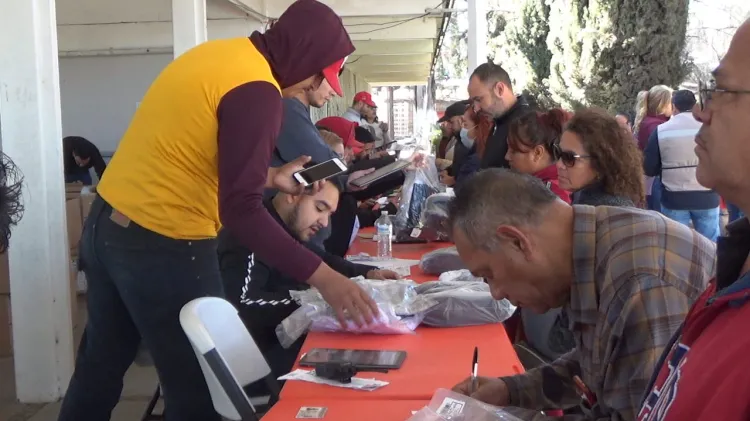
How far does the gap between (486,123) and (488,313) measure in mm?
2289

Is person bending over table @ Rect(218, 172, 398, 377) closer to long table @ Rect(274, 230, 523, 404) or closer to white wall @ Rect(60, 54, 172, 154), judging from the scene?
long table @ Rect(274, 230, 523, 404)

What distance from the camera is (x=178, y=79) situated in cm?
192

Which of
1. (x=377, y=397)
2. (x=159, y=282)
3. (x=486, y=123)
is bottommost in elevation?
(x=377, y=397)

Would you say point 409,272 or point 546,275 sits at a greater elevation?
point 546,275

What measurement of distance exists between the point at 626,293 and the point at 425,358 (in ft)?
2.61

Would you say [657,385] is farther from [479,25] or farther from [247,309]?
[479,25]

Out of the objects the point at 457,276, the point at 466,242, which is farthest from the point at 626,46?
the point at 466,242

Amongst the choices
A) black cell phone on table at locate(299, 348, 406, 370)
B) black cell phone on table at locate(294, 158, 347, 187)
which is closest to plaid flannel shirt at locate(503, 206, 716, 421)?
black cell phone on table at locate(299, 348, 406, 370)

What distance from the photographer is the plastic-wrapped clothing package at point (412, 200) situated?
4156mm

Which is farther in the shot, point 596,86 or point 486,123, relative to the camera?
point 596,86

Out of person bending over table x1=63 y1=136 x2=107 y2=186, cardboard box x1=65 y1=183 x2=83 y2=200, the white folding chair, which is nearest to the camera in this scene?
the white folding chair

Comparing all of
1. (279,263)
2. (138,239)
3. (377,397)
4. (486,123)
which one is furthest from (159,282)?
(486,123)

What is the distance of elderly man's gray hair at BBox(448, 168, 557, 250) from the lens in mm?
1379

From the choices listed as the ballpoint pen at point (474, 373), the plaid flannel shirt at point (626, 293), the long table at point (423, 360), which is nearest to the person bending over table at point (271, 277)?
the long table at point (423, 360)
